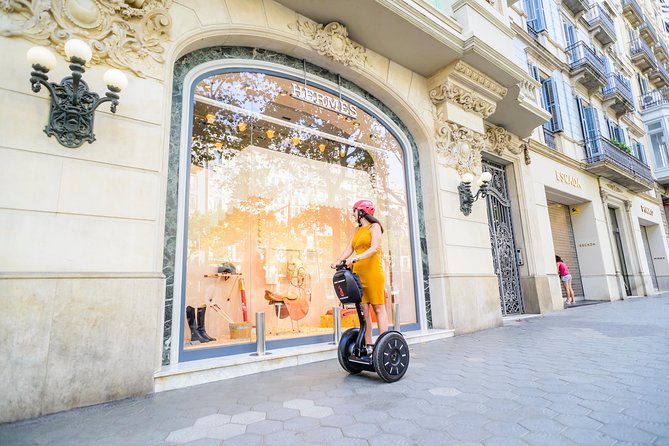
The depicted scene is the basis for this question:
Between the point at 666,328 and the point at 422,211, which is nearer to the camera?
the point at 666,328

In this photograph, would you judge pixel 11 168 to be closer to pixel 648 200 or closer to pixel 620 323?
pixel 620 323

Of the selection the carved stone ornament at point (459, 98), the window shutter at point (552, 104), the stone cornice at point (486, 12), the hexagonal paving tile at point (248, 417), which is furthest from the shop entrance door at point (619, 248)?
the hexagonal paving tile at point (248, 417)

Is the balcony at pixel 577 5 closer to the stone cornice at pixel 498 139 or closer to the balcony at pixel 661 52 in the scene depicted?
the stone cornice at pixel 498 139

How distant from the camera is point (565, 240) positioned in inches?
519

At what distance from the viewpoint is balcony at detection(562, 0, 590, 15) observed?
1421cm

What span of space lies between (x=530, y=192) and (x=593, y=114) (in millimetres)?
6747

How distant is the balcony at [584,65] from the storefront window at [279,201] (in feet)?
35.0

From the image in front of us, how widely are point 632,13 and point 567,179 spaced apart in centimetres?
1474

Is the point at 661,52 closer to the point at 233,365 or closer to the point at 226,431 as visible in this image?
the point at 233,365

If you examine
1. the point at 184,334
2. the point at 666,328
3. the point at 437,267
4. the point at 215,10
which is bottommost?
the point at 666,328

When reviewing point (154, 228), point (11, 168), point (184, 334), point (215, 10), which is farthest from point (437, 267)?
point (11, 168)

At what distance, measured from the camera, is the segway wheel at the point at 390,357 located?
3.35 m

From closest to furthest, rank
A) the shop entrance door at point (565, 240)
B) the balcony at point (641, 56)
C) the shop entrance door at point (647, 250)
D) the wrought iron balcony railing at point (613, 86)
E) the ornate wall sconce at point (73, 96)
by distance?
the ornate wall sconce at point (73, 96)
the shop entrance door at point (565, 240)
the wrought iron balcony railing at point (613, 86)
the shop entrance door at point (647, 250)
the balcony at point (641, 56)

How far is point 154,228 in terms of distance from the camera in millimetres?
3797
